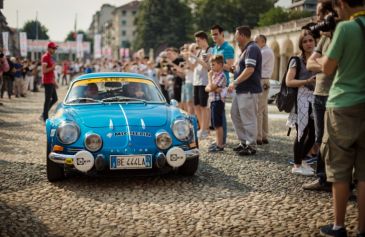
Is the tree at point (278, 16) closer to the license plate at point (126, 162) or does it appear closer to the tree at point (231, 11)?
the tree at point (231, 11)

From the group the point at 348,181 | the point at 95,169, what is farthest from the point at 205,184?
the point at 348,181

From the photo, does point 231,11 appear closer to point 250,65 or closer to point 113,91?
point 250,65

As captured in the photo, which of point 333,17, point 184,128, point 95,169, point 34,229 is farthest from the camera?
point 184,128

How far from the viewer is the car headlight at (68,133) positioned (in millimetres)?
5332

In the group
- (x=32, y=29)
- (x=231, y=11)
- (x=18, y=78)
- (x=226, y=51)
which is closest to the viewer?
(x=226, y=51)

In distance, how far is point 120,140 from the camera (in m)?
5.30

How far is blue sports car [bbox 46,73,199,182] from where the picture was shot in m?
5.21

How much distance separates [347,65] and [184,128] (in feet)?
8.41

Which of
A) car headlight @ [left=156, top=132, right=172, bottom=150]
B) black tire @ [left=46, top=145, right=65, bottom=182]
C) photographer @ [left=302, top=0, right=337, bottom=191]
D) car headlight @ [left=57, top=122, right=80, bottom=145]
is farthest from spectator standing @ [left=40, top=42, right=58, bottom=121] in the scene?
photographer @ [left=302, top=0, right=337, bottom=191]

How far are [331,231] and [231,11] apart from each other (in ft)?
258

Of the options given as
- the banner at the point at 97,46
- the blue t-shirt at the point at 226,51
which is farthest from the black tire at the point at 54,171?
the banner at the point at 97,46

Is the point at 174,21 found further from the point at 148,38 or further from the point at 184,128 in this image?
the point at 184,128

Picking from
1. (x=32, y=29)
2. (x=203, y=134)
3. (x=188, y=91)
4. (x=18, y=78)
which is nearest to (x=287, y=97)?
(x=203, y=134)

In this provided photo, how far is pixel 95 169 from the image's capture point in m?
5.27
